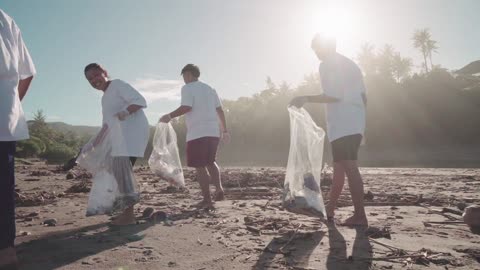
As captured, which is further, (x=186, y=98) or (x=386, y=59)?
(x=386, y=59)

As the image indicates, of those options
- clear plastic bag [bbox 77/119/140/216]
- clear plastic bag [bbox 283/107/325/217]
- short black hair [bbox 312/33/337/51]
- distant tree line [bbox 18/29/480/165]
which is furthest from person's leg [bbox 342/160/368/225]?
distant tree line [bbox 18/29/480/165]

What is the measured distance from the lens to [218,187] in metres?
4.91

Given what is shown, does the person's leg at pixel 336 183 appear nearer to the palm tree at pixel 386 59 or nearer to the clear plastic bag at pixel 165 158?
the clear plastic bag at pixel 165 158

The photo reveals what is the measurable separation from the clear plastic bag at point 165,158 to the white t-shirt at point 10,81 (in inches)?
87.9

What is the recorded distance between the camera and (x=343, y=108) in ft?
11.2

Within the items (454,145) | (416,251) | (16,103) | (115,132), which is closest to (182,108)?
(115,132)

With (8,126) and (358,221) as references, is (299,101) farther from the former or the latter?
(8,126)

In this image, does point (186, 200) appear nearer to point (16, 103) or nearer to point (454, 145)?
point (16, 103)

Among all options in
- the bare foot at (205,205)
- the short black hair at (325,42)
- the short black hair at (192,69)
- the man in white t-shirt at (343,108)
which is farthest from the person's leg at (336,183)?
the short black hair at (192,69)

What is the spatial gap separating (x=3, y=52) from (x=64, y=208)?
2.92 m

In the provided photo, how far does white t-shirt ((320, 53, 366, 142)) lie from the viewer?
133 inches

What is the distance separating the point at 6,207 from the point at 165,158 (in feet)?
8.18

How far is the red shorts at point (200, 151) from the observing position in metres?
4.52

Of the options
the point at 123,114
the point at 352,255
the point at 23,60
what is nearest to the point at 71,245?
the point at 123,114
